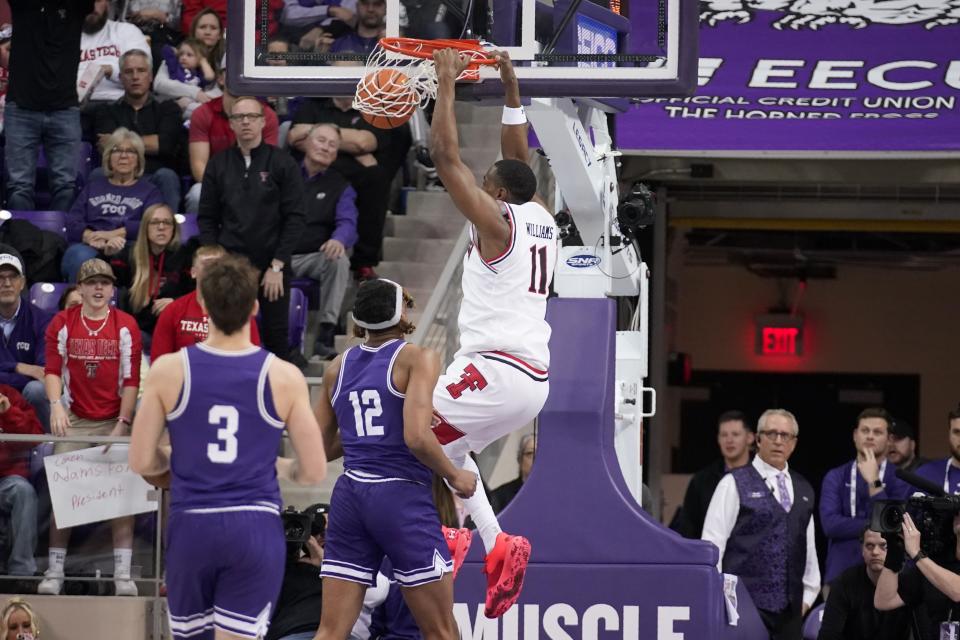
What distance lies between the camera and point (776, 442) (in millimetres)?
10289

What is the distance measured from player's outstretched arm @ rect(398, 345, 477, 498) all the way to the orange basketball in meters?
1.29

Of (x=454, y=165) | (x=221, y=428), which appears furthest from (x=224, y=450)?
(x=454, y=165)

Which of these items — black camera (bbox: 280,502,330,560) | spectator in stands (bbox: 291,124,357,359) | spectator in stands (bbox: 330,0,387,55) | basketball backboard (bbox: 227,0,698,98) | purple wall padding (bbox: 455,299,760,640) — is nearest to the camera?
basketball backboard (bbox: 227,0,698,98)

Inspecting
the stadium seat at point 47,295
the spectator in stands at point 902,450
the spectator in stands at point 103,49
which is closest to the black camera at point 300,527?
the stadium seat at point 47,295

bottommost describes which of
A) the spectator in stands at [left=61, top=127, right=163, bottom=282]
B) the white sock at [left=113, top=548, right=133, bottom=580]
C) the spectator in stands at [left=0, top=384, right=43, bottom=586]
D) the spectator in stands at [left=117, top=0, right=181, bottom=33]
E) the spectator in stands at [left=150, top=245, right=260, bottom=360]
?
the white sock at [left=113, top=548, right=133, bottom=580]

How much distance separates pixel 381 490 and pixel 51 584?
405 centimetres

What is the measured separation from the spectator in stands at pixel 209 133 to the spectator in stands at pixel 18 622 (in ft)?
14.8

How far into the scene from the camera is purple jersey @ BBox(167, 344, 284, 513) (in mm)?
5742

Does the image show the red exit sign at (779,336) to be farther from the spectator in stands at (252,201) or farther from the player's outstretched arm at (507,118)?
the player's outstretched arm at (507,118)

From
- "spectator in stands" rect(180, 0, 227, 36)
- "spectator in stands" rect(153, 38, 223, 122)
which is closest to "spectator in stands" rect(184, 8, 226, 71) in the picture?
"spectator in stands" rect(153, 38, 223, 122)

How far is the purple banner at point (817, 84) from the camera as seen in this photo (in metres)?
14.1

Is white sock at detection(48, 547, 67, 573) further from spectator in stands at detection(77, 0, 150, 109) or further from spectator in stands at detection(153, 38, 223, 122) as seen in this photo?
spectator in stands at detection(77, 0, 150, 109)

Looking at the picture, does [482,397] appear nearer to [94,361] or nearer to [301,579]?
[301,579]

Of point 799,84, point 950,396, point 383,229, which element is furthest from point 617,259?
point 950,396
